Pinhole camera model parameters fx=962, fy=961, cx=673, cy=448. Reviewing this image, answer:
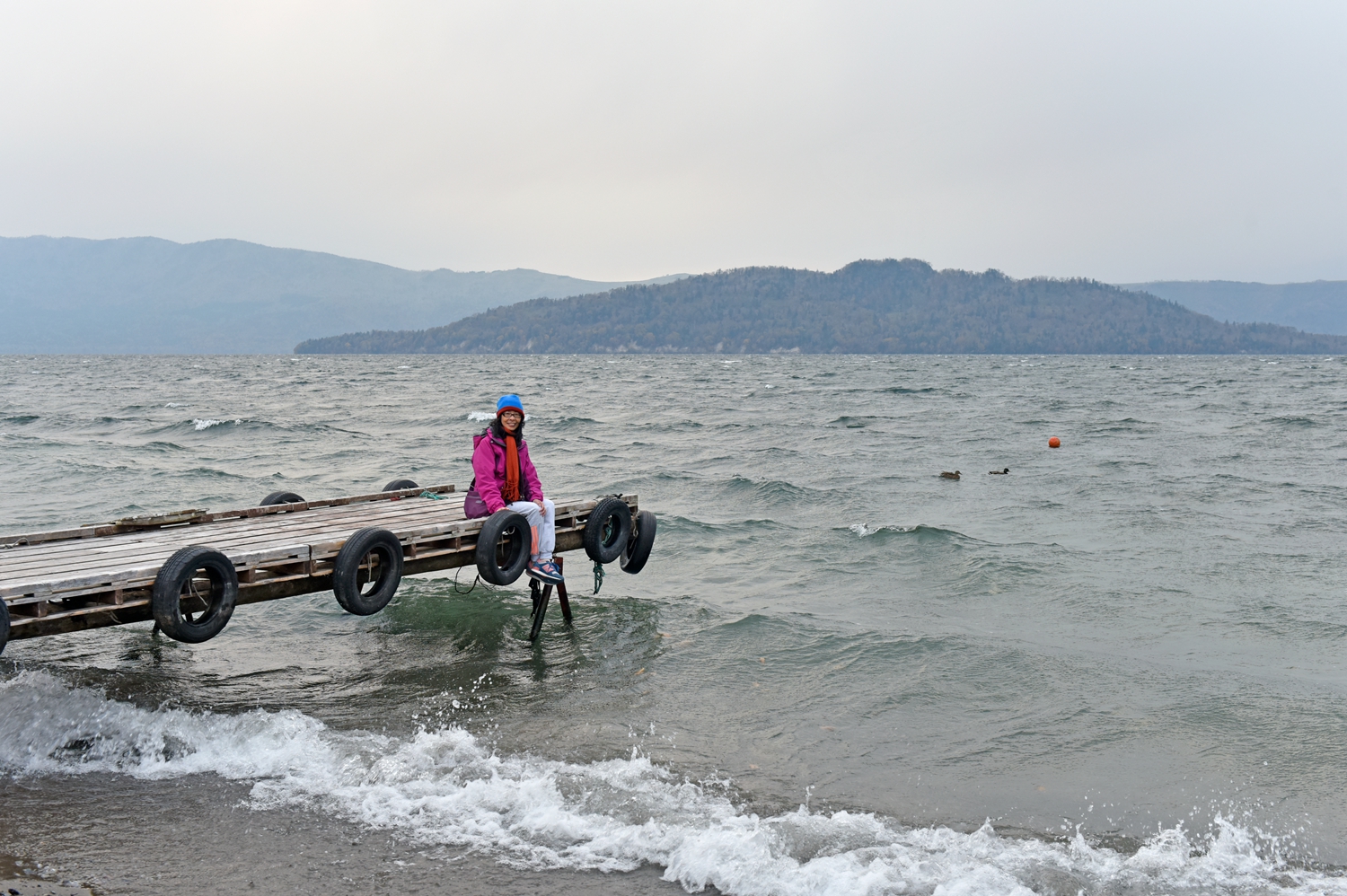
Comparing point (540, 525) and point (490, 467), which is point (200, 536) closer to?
point (490, 467)

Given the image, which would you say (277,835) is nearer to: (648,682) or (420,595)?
(648,682)

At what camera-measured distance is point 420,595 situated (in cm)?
1334

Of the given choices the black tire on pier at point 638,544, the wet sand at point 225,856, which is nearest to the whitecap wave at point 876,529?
the black tire on pier at point 638,544

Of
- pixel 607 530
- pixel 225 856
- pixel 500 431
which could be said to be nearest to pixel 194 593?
pixel 225 856

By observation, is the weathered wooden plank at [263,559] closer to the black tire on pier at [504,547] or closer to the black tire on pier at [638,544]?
the black tire on pier at [504,547]

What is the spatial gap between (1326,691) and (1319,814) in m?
3.44

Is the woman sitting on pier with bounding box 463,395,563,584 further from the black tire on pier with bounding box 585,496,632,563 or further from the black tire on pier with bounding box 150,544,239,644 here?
the black tire on pier with bounding box 150,544,239,644

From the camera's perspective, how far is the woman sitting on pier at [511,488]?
10.6 m

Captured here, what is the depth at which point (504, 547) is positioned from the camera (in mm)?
10789

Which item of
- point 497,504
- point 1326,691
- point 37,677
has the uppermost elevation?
point 497,504

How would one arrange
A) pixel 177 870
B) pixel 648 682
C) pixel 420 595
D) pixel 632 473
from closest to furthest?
pixel 177 870, pixel 648 682, pixel 420 595, pixel 632 473

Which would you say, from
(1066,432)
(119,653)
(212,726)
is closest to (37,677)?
(119,653)

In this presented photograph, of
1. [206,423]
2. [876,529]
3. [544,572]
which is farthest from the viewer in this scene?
[206,423]

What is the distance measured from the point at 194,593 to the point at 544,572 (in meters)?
3.69
